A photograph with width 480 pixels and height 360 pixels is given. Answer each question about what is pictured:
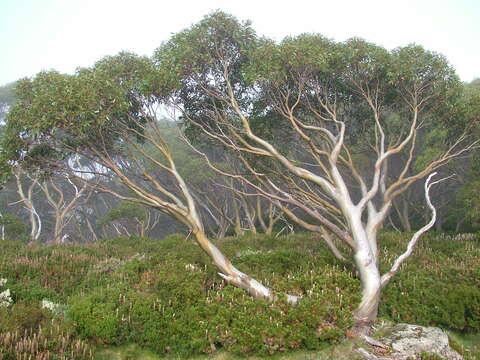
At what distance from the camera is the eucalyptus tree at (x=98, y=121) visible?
10.6 m

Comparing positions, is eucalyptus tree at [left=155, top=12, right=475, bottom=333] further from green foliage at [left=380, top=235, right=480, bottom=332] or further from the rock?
the rock

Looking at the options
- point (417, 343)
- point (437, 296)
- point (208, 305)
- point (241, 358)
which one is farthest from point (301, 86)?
point (241, 358)

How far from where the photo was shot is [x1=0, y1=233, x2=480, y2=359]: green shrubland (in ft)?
24.6

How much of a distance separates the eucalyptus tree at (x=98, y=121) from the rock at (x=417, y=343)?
7.64 feet

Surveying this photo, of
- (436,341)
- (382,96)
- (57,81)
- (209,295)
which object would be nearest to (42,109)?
(57,81)

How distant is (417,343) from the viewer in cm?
742

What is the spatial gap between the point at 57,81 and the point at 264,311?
935 cm

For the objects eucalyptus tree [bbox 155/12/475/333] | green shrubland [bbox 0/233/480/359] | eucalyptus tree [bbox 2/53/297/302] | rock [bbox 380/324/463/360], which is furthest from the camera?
eucalyptus tree [bbox 155/12/475/333]

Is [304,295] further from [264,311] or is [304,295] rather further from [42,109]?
[42,109]

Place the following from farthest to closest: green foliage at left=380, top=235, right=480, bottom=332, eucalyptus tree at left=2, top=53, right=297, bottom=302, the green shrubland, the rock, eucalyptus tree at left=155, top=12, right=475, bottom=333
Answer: eucalyptus tree at left=155, top=12, right=475, bottom=333 → eucalyptus tree at left=2, top=53, right=297, bottom=302 → green foliage at left=380, top=235, right=480, bottom=332 → the green shrubland → the rock

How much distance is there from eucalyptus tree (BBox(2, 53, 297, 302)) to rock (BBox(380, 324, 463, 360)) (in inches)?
91.7

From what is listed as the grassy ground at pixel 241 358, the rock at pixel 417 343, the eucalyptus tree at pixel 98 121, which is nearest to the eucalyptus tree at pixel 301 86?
the eucalyptus tree at pixel 98 121

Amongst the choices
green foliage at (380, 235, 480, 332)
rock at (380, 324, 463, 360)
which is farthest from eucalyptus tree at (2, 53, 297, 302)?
green foliage at (380, 235, 480, 332)

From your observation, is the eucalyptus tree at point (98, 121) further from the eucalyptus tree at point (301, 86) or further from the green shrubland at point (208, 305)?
the eucalyptus tree at point (301, 86)
